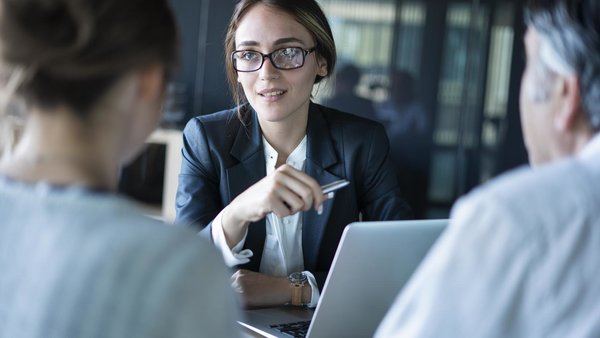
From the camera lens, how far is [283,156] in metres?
2.78

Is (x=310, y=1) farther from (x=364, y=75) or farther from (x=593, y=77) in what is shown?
(x=364, y=75)

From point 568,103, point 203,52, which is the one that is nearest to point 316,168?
point 568,103

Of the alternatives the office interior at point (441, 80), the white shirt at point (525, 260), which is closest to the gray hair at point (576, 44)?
the white shirt at point (525, 260)

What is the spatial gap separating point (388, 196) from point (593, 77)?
1.47 m

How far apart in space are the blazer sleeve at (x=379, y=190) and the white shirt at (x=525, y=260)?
149cm

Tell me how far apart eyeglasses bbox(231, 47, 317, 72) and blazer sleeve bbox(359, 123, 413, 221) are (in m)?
0.36

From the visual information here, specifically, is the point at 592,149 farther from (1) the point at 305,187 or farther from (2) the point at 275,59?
(2) the point at 275,59

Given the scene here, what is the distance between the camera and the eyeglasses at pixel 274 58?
2.71 meters

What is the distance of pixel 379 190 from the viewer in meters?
2.76

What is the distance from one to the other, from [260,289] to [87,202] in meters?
1.21

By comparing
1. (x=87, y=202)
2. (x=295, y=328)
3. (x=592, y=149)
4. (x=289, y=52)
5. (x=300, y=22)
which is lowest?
(x=295, y=328)

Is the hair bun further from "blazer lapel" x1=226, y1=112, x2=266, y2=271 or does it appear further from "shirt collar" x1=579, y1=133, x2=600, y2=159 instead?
"blazer lapel" x1=226, y1=112, x2=266, y2=271

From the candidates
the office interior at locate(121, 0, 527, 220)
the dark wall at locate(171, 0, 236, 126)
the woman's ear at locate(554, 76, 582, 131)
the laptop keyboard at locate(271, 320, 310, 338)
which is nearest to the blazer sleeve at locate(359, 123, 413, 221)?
the laptop keyboard at locate(271, 320, 310, 338)

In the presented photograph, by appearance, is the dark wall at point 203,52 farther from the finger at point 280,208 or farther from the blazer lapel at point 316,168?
the finger at point 280,208
